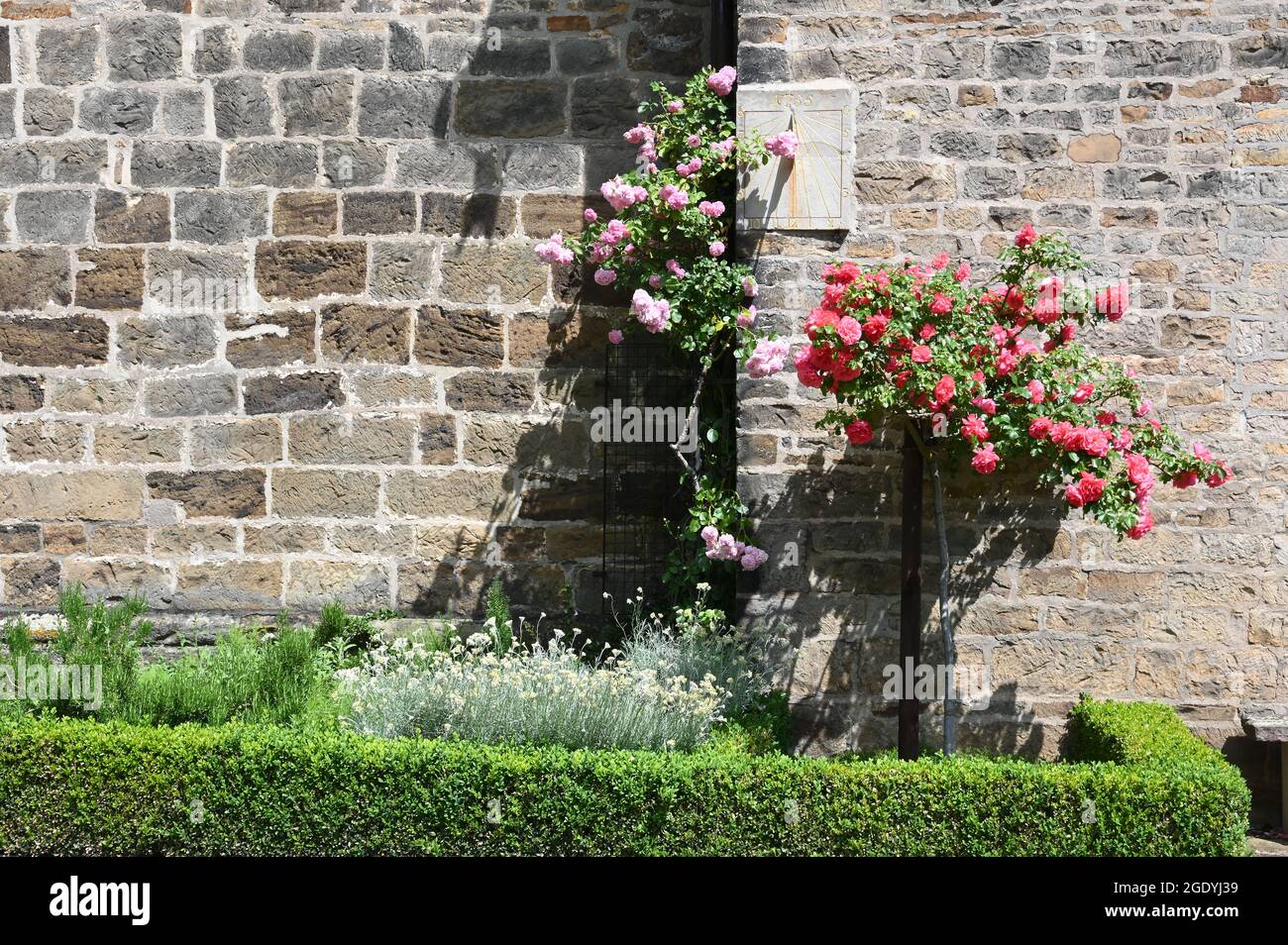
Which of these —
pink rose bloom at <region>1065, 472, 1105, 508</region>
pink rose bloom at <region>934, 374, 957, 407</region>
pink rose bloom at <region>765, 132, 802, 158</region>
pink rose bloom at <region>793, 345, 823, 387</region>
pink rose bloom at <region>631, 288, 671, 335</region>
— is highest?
pink rose bloom at <region>765, 132, 802, 158</region>

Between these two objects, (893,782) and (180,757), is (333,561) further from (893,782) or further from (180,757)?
(893,782)

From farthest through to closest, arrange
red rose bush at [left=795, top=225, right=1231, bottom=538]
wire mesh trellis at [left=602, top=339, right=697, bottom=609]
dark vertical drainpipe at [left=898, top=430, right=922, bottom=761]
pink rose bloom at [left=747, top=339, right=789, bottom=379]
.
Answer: wire mesh trellis at [left=602, top=339, right=697, bottom=609] < pink rose bloom at [left=747, top=339, right=789, bottom=379] < dark vertical drainpipe at [left=898, top=430, right=922, bottom=761] < red rose bush at [left=795, top=225, right=1231, bottom=538]

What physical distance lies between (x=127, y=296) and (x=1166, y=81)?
5.38 metres

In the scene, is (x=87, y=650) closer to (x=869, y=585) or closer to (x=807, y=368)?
(x=807, y=368)

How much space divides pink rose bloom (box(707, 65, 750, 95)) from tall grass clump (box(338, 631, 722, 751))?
9.38 ft

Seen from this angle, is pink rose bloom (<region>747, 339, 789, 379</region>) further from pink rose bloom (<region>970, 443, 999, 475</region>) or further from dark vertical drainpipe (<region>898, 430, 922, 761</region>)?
pink rose bloom (<region>970, 443, 999, 475</region>)

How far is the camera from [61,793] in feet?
14.0

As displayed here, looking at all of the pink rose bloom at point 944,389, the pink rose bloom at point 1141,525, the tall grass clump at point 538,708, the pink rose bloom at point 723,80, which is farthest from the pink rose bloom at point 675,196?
the pink rose bloom at point 1141,525

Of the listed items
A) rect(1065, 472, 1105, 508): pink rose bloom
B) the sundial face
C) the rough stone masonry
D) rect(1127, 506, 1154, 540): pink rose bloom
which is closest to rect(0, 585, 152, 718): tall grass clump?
the rough stone masonry

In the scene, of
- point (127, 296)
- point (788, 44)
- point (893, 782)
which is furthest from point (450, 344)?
point (893, 782)

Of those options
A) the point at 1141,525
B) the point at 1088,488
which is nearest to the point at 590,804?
the point at 1088,488

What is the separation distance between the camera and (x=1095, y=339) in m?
5.32

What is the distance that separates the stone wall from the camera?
5.29m

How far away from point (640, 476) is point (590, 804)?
239 centimetres
